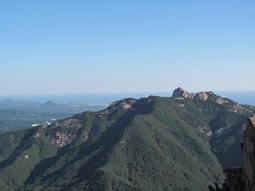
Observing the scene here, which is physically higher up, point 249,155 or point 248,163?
point 249,155

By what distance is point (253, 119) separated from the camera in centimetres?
4256

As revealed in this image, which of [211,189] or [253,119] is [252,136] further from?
[211,189]

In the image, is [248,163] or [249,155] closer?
[249,155]

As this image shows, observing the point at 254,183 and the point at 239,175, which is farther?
the point at 239,175

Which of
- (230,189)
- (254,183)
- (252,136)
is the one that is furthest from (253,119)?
(230,189)

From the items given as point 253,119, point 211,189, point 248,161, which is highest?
point 253,119

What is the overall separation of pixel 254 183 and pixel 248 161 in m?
2.02

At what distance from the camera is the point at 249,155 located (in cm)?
4184

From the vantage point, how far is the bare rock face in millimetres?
41263

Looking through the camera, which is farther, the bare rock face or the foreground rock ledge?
the foreground rock ledge

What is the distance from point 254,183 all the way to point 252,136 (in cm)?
398

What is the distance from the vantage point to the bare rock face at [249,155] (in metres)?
41.3

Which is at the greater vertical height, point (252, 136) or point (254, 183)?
point (252, 136)

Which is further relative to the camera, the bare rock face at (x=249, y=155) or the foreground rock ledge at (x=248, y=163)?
the foreground rock ledge at (x=248, y=163)
